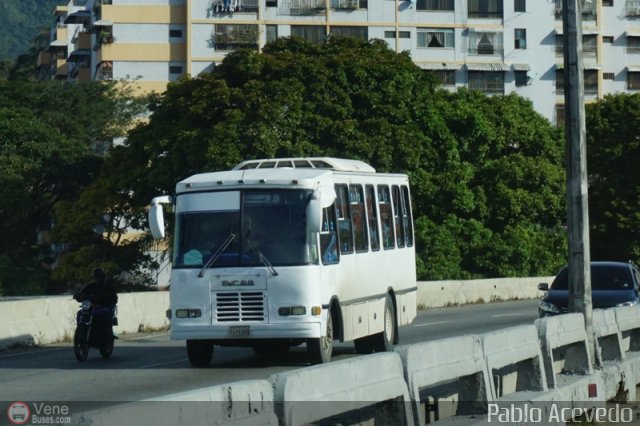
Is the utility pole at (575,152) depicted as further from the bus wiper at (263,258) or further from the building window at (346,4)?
the building window at (346,4)

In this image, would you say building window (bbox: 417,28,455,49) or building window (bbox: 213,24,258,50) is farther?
building window (bbox: 417,28,455,49)

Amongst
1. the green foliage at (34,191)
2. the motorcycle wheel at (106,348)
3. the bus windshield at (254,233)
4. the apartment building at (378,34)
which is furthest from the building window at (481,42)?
the bus windshield at (254,233)

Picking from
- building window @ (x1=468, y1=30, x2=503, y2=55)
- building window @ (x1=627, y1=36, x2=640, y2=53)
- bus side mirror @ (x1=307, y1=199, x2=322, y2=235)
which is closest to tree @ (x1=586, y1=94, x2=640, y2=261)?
building window @ (x1=468, y1=30, x2=503, y2=55)

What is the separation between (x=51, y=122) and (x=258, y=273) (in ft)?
193

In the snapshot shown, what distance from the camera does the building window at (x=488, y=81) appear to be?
100812 mm

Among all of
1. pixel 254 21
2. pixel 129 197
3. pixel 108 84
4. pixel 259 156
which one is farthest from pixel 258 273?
pixel 254 21

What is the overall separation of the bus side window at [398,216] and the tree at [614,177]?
146ft

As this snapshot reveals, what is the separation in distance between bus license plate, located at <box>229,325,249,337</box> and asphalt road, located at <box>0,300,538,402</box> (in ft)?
1.74

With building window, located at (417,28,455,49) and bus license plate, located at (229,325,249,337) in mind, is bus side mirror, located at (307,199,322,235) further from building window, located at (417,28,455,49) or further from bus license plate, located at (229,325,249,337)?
building window, located at (417,28,455,49)

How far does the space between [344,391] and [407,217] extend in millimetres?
16860

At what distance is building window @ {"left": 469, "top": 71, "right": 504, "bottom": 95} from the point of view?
331 ft

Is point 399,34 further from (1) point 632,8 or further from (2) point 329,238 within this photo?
(2) point 329,238

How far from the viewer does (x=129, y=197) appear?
56.6m

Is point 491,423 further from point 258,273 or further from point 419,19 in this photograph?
point 419,19
